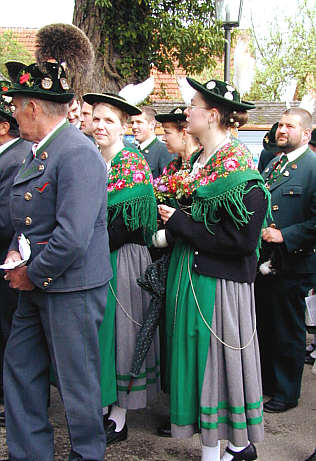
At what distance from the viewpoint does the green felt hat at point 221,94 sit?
314 cm

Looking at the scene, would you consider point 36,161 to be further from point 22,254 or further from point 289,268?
point 289,268

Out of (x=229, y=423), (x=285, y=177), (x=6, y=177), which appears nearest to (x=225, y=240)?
(x=229, y=423)

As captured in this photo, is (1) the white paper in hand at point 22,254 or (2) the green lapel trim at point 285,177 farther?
(2) the green lapel trim at point 285,177

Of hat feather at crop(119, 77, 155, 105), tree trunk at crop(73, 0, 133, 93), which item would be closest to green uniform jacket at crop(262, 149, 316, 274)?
hat feather at crop(119, 77, 155, 105)

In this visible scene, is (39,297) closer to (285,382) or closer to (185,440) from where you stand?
(185,440)

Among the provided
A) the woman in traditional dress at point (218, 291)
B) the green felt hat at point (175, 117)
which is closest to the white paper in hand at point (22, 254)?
the woman in traditional dress at point (218, 291)

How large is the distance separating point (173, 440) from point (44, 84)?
2.38m

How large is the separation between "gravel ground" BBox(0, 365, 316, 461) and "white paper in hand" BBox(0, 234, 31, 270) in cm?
137

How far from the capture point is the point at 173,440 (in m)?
3.68

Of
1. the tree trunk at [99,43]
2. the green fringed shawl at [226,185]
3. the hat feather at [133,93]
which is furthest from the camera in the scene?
the tree trunk at [99,43]

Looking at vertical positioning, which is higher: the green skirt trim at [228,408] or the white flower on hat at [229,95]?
the white flower on hat at [229,95]

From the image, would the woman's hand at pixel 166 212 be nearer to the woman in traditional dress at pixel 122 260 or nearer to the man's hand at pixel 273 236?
the woman in traditional dress at pixel 122 260

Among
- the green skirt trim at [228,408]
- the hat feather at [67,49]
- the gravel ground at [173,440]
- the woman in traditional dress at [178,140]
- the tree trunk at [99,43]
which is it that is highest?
the tree trunk at [99,43]

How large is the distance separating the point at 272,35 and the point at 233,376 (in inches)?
895
